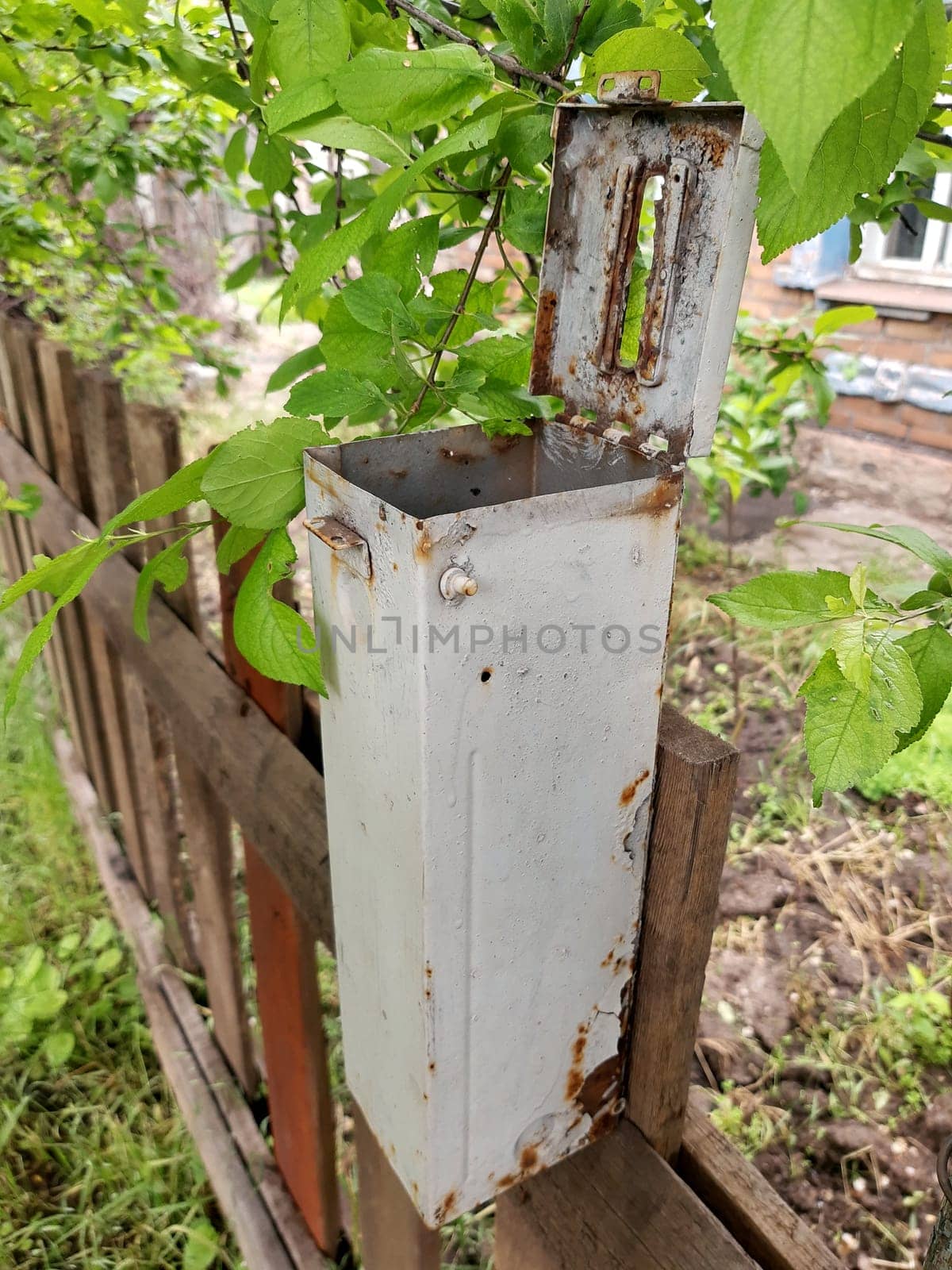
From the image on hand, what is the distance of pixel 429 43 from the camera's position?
Result: 32.9 inches

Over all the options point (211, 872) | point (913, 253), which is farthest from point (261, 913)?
point (913, 253)

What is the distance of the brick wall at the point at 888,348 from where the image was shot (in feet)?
13.6

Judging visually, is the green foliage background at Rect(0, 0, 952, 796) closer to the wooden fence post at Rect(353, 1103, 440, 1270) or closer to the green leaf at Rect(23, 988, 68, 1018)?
the wooden fence post at Rect(353, 1103, 440, 1270)

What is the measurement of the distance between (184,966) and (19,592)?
1.96 meters

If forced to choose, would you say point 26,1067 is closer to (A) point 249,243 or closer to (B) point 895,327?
(B) point 895,327

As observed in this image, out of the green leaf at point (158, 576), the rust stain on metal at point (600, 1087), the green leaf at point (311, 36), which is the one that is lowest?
the rust stain on metal at point (600, 1087)

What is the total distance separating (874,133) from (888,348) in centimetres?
429

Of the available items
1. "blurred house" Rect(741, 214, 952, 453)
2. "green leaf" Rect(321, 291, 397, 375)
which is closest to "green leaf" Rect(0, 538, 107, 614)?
"green leaf" Rect(321, 291, 397, 375)

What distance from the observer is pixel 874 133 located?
462 mm

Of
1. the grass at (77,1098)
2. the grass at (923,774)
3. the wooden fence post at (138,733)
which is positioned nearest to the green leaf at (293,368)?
the wooden fence post at (138,733)

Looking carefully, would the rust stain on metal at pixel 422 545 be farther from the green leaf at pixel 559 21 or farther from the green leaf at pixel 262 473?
Answer: the green leaf at pixel 559 21

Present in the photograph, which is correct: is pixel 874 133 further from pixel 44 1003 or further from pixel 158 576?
pixel 44 1003

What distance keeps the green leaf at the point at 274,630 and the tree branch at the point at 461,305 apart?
0.13 metres

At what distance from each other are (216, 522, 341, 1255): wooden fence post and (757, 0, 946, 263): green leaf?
912 mm
